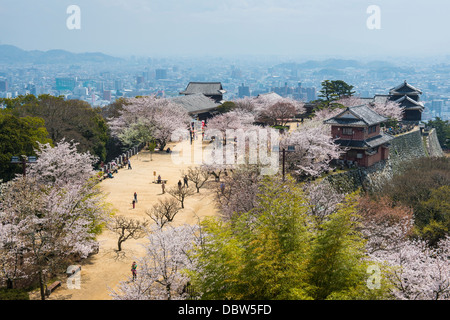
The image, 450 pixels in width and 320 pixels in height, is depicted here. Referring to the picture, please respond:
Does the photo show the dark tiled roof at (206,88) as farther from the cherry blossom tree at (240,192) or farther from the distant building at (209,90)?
the cherry blossom tree at (240,192)

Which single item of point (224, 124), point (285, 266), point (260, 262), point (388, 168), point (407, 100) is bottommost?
point (388, 168)

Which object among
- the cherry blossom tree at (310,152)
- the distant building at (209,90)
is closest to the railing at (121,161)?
the cherry blossom tree at (310,152)

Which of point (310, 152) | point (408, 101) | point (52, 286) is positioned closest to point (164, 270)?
point (52, 286)

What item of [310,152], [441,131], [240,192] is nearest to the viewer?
[240,192]

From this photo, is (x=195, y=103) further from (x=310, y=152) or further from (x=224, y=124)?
(x=310, y=152)
